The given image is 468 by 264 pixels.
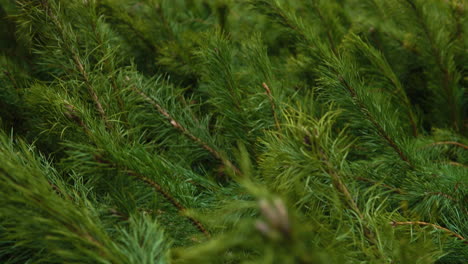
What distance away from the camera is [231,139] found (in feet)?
2.51

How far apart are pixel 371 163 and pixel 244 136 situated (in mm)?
242

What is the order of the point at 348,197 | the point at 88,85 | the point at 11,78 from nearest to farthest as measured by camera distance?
the point at 348,197, the point at 88,85, the point at 11,78

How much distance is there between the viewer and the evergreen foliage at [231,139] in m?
0.43

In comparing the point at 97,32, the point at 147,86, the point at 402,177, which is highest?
the point at 97,32

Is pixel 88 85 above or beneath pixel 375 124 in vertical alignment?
above

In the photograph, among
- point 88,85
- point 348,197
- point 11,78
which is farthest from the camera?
point 11,78

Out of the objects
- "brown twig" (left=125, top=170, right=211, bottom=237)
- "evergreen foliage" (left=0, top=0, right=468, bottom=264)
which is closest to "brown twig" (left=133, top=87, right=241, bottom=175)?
"evergreen foliage" (left=0, top=0, right=468, bottom=264)

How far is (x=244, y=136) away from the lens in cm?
75

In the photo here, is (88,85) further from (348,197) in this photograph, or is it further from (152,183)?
(348,197)

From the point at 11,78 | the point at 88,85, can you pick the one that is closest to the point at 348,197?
the point at 88,85

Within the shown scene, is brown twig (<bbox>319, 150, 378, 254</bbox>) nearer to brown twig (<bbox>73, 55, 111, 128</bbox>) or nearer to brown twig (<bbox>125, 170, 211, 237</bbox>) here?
brown twig (<bbox>125, 170, 211, 237</bbox>)

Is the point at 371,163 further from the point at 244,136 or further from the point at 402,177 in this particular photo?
the point at 244,136

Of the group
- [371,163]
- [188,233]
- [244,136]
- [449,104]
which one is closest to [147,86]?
[244,136]

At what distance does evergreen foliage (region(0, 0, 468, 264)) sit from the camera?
43 centimetres
